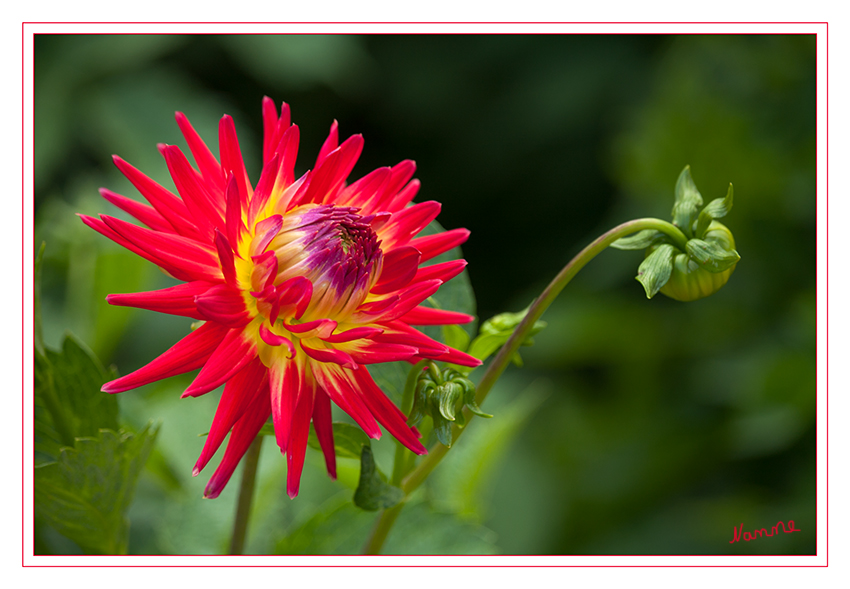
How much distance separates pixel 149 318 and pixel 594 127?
1957mm

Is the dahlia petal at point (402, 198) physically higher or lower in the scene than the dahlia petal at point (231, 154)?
lower

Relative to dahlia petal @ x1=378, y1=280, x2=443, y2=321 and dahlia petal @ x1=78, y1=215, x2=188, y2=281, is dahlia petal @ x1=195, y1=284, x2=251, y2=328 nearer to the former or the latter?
dahlia petal @ x1=78, y1=215, x2=188, y2=281

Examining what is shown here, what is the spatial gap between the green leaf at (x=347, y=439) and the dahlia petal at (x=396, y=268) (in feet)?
0.63

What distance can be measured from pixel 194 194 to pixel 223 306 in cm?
17

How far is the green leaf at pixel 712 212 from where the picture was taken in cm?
96

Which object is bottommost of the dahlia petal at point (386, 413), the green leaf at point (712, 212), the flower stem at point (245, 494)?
the flower stem at point (245, 494)

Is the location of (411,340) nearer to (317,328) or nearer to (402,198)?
(317,328)

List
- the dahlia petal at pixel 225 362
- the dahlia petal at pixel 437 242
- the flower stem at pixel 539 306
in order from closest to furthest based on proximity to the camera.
A: the dahlia petal at pixel 225 362 < the flower stem at pixel 539 306 < the dahlia petal at pixel 437 242

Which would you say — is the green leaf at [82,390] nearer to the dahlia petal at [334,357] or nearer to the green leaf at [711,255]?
the dahlia petal at [334,357]

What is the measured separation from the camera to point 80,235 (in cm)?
172

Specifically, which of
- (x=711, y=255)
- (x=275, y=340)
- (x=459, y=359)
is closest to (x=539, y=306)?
(x=459, y=359)

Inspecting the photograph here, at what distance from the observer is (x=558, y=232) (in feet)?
10.6
